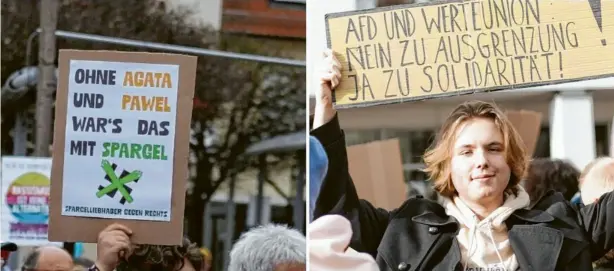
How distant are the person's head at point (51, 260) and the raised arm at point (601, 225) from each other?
1752 mm

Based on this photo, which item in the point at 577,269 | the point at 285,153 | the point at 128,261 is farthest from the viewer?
the point at 285,153

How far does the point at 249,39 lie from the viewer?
3688 millimetres

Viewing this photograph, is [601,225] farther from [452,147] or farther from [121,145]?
[121,145]

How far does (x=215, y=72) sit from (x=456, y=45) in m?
1.04

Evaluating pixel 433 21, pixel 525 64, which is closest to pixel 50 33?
pixel 433 21

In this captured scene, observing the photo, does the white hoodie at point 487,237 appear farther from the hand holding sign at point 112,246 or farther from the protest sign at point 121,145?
the hand holding sign at point 112,246

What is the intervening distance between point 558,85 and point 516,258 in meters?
0.56

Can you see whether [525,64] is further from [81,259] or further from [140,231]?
[81,259]

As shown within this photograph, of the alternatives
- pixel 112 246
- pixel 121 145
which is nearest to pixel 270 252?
pixel 112 246

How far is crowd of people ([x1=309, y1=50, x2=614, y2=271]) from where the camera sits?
113 inches

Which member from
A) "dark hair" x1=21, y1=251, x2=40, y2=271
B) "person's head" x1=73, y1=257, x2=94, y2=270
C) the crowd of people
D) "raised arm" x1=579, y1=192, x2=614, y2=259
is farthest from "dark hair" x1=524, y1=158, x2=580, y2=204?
"dark hair" x1=21, y1=251, x2=40, y2=271

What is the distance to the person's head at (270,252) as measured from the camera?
3.03 m

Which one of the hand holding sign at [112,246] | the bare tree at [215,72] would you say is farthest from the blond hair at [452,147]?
the hand holding sign at [112,246]

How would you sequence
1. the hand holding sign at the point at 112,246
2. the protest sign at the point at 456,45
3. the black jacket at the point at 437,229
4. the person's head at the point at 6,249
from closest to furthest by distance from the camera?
1. the black jacket at the point at 437,229
2. the protest sign at the point at 456,45
3. the hand holding sign at the point at 112,246
4. the person's head at the point at 6,249
